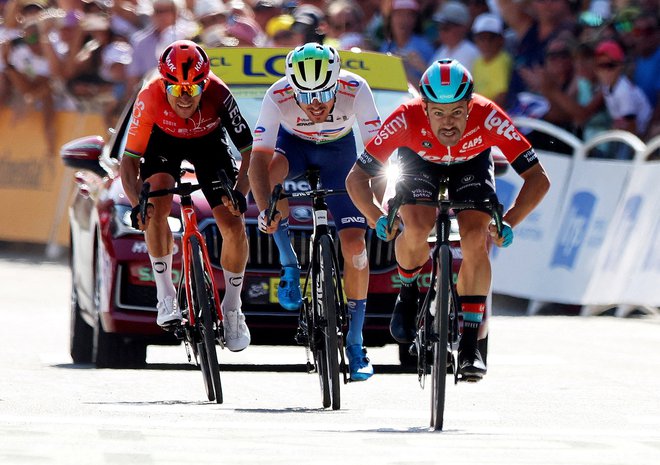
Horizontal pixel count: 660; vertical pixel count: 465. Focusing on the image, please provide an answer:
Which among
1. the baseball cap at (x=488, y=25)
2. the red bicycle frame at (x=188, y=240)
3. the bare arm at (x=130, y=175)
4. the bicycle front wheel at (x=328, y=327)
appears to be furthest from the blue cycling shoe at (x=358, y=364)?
the baseball cap at (x=488, y=25)

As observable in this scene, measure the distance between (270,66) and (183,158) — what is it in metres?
2.14

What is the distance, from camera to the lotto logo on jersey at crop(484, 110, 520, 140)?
32.4 ft

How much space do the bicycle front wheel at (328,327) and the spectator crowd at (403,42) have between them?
15.7 ft

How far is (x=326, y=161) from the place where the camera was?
434 inches

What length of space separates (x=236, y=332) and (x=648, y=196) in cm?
631

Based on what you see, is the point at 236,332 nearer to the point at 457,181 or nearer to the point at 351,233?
the point at 351,233

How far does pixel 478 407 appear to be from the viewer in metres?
10.5

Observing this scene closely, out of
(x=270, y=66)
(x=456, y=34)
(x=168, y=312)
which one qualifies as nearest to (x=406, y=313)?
(x=168, y=312)

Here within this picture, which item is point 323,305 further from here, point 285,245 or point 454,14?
point 454,14

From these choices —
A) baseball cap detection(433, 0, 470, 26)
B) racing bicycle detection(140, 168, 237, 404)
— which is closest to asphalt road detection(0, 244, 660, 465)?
racing bicycle detection(140, 168, 237, 404)

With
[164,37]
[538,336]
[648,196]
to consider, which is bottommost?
[538,336]

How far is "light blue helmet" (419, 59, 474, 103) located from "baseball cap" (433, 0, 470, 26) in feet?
29.7

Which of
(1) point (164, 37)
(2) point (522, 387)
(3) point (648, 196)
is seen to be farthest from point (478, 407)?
(1) point (164, 37)

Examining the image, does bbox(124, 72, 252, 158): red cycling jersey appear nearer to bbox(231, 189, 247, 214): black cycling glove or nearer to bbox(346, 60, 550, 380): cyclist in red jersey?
bbox(231, 189, 247, 214): black cycling glove
